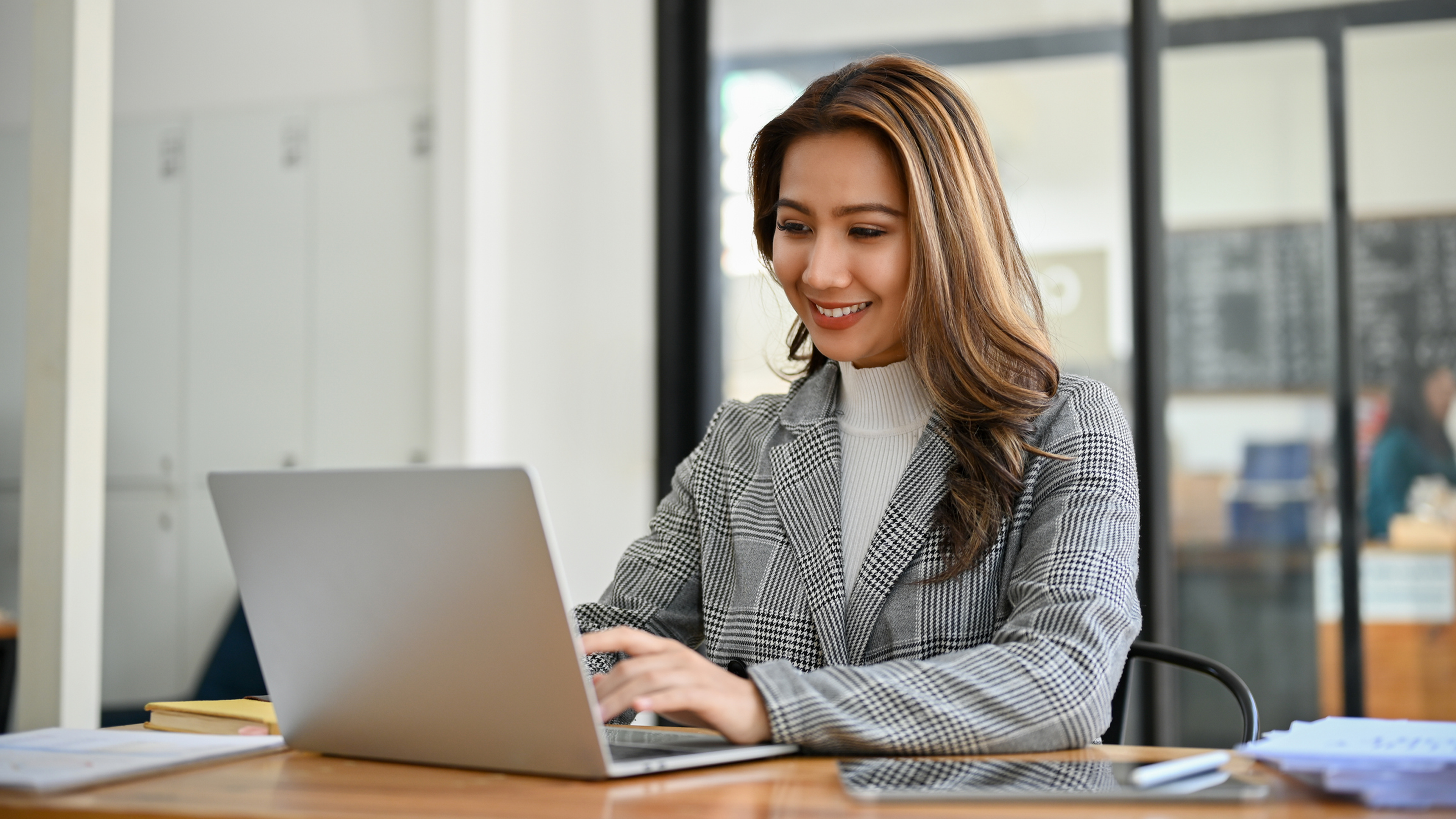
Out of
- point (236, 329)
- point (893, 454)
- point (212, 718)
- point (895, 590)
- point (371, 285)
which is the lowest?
point (212, 718)

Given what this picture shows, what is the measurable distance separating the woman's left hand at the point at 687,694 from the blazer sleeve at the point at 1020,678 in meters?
0.02

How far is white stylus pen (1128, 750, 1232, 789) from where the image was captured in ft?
3.00

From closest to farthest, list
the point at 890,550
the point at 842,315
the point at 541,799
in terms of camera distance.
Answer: the point at 541,799 → the point at 890,550 → the point at 842,315

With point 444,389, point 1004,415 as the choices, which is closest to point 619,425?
point 444,389

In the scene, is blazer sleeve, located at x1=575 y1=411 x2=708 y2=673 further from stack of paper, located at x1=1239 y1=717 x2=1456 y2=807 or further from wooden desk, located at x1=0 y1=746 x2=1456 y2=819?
stack of paper, located at x1=1239 y1=717 x2=1456 y2=807

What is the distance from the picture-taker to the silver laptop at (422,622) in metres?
0.92

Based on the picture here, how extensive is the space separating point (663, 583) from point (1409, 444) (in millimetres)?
2208

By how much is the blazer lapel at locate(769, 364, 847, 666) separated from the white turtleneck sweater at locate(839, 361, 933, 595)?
0.02 meters

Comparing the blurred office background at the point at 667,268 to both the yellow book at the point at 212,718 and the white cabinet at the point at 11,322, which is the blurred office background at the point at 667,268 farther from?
the yellow book at the point at 212,718

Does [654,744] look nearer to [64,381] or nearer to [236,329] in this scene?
[64,381]

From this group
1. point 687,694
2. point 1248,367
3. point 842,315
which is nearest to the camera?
point 687,694

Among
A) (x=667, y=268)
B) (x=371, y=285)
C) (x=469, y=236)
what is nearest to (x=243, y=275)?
(x=371, y=285)

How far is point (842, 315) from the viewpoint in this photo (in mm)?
1534

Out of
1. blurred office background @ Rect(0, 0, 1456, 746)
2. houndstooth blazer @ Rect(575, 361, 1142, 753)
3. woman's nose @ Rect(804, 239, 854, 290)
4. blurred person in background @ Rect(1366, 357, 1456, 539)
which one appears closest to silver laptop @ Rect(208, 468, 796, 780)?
houndstooth blazer @ Rect(575, 361, 1142, 753)
